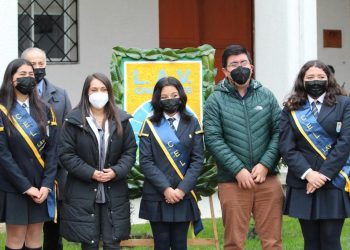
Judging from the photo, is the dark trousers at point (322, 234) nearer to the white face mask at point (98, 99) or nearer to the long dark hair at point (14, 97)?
the white face mask at point (98, 99)

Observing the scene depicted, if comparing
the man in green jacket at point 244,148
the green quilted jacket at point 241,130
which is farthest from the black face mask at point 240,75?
the green quilted jacket at point 241,130

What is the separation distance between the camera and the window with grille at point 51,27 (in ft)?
37.1

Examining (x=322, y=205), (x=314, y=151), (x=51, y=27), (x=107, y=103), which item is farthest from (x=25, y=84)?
(x=51, y=27)

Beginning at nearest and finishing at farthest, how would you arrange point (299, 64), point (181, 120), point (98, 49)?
point (181, 120) → point (299, 64) → point (98, 49)

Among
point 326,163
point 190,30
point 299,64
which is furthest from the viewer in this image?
point 190,30

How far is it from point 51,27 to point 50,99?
469cm

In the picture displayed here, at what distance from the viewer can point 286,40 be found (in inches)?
386

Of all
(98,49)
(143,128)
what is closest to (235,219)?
(143,128)

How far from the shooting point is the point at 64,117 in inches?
276

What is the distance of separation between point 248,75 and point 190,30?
18.7ft

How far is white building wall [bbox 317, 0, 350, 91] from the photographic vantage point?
507 inches

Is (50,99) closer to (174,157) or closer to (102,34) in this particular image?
(174,157)

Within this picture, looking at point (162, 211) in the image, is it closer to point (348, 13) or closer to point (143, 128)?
point (143, 128)

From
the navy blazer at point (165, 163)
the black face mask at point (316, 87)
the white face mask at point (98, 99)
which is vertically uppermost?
the black face mask at point (316, 87)
